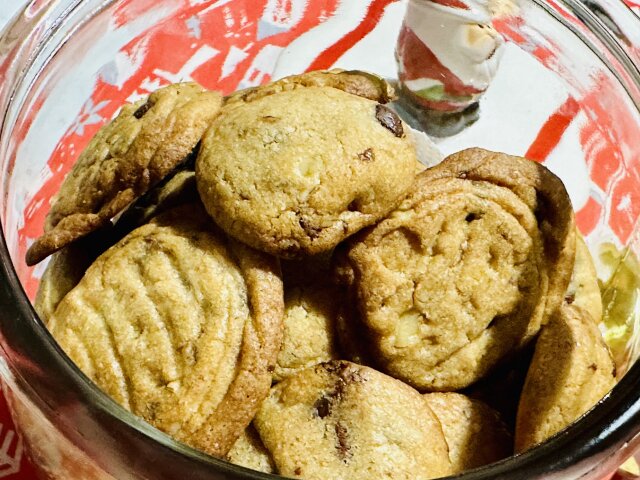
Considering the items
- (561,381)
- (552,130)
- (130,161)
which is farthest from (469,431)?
(552,130)

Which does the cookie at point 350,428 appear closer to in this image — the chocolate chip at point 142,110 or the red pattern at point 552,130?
the chocolate chip at point 142,110

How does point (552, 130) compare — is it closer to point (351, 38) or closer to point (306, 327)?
point (351, 38)

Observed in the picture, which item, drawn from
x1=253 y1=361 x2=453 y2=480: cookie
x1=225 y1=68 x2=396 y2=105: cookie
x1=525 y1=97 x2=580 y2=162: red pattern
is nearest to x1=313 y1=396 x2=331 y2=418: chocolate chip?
x1=253 y1=361 x2=453 y2=480: cookie

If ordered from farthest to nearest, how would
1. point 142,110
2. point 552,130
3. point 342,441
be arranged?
1. point 552,130
2. point 142,110
3. point 342,441

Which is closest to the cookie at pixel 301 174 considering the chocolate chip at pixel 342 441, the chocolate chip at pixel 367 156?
the chocolate chip at pixel 367 156

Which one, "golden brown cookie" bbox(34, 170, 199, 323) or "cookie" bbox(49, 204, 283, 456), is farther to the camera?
"golden brown cookie" bbox(34, 170, 199, 323)

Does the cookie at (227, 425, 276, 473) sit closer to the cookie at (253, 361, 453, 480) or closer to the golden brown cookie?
the cookie at (253, 361, 453, 480)

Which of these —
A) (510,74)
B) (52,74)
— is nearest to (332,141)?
(52,74)

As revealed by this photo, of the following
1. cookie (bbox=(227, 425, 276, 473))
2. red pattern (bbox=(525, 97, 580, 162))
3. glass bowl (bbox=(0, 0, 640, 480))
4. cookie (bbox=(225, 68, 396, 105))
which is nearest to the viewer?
glass bowl (bbox=(0, 0, 640, 480))
